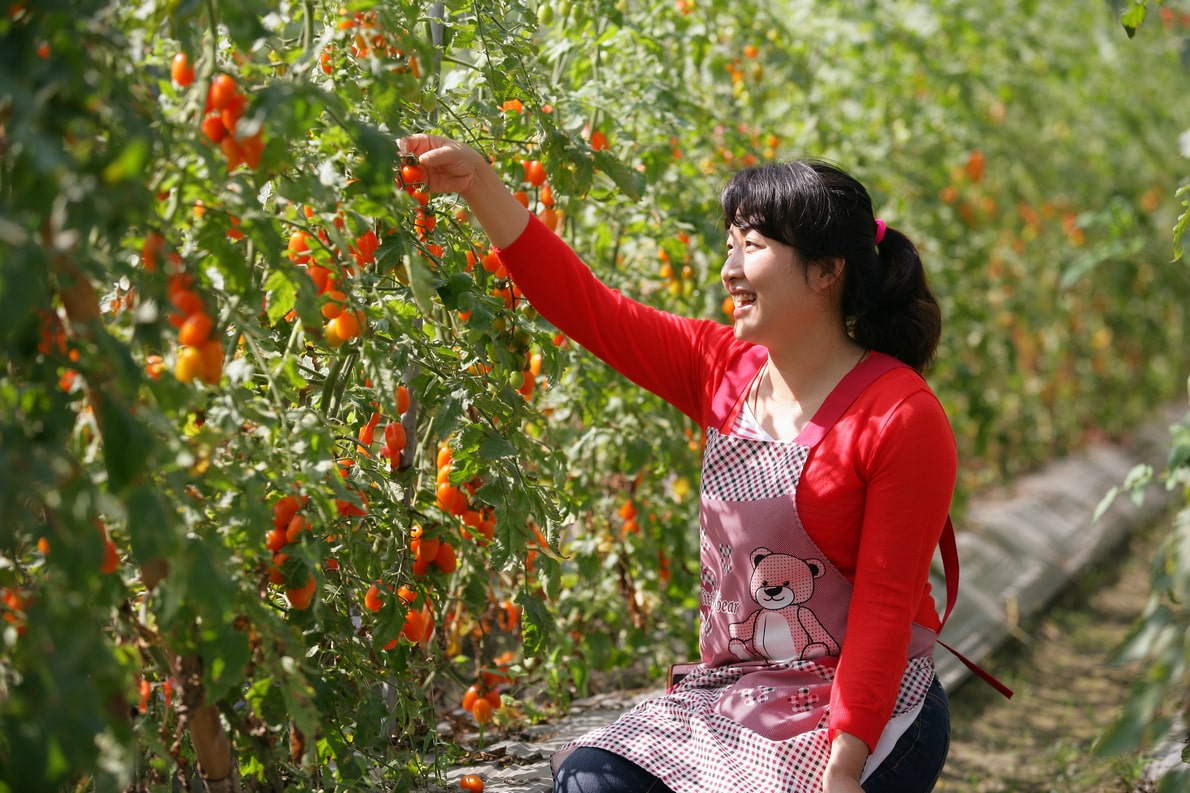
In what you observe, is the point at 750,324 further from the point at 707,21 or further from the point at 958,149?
the point at 958,149

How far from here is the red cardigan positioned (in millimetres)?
1412

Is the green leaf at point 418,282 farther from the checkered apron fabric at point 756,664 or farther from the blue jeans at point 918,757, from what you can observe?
the blue jeans at point 918,757

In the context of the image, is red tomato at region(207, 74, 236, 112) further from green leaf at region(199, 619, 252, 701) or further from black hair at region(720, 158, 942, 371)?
black hair at region(720, 158, 942, 371)

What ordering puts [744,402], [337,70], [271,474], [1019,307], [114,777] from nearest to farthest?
1. [114,777]
2. [271,474]
3. [337,70]
4. [744,402]
5. [1019,307]

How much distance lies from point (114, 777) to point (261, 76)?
70 cm

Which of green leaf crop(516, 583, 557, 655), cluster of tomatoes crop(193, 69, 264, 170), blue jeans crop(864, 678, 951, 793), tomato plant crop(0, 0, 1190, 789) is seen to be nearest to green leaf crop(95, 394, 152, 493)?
tomato plant crop(0, 0, 1190, 789)

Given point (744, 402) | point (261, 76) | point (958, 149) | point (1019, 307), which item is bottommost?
point (744, 402)

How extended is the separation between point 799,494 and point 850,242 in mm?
357

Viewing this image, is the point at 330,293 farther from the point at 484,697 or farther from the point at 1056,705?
the point at 1056,705

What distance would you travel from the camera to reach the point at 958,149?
3699 millimetres

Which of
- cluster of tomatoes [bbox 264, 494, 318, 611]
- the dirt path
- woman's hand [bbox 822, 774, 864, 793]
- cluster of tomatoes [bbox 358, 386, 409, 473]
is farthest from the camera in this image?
the dirt path

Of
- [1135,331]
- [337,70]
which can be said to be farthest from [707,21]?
[1135,331]

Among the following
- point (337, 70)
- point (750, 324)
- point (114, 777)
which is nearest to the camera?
point (114, 777)

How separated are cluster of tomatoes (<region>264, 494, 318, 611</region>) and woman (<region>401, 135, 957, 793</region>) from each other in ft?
1.43
